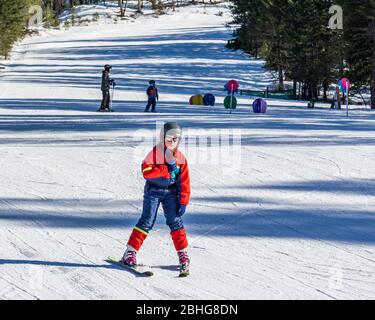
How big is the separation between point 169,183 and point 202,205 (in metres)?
3.37

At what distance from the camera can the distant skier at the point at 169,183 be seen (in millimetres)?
6215

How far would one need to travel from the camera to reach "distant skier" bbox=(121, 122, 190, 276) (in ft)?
20.4

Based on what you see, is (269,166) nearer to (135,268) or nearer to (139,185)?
(139,185)

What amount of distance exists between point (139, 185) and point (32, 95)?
1918 cm

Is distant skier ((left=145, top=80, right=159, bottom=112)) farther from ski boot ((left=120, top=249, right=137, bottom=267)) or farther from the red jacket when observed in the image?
the red jacket

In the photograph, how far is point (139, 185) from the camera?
35.8 ft

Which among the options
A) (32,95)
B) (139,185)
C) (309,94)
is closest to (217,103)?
(32,95)

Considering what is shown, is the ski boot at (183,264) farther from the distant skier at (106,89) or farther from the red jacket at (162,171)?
the distant skier at (106,89)

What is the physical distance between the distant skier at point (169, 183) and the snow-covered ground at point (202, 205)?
0.47 metres

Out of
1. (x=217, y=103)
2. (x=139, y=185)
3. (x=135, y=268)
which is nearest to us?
(x=135, y=268)
